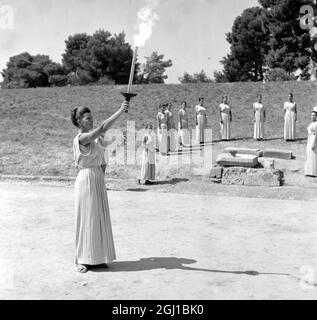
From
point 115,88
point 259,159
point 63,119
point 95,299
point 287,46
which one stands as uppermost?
point 287,46

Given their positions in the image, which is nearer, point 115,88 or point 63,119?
point 63,119

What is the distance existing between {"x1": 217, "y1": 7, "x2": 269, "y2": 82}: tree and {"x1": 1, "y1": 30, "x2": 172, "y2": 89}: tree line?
20.2 ft

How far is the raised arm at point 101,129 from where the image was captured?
5.94m

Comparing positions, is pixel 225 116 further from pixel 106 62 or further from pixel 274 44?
pixel 106 62

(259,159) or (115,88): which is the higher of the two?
(115,88)

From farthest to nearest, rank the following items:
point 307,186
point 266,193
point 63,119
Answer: point 63,119, point 307,186, point 266,193

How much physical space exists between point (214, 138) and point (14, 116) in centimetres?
1332

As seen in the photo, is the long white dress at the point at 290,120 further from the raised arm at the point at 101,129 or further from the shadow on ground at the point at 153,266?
the raised arm at the point at 101,129

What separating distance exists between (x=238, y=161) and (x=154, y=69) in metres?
32.5

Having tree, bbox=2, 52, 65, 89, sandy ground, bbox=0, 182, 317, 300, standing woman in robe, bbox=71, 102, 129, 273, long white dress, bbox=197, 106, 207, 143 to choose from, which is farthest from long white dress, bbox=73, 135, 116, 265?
tree, bbox=2, 52, 65, 89

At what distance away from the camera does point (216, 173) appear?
15.0m

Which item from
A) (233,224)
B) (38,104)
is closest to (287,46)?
(38,104)

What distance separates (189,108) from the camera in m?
30.7

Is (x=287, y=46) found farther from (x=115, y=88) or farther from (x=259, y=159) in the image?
(x=259, y=159)
